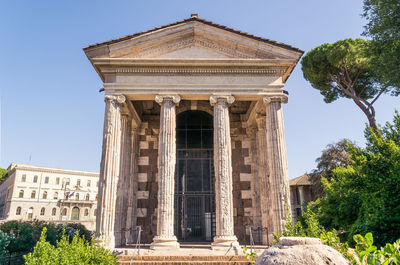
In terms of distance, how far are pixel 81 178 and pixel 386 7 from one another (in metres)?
61.4

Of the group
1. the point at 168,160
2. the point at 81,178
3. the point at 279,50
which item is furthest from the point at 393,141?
the point at 81,178

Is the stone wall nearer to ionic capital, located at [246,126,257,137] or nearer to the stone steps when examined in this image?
ionic capital, located at [246,126,257,137]

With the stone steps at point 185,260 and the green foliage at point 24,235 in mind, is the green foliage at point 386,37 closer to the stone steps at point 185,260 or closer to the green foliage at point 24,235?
the stone steps at point 185,260

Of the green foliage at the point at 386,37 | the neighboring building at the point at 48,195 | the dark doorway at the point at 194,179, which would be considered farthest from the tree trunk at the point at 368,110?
the neighboring building at the point at 48,195

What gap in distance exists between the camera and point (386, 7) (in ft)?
43.8

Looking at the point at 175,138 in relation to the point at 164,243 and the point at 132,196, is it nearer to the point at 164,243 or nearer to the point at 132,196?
the point at 132,196

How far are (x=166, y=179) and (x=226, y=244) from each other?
11.2ft

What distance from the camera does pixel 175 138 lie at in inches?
497

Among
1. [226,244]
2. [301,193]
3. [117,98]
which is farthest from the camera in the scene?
[301,193]

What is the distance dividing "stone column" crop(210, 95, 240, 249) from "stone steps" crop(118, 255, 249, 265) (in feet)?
3.23

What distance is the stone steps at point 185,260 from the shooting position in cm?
885

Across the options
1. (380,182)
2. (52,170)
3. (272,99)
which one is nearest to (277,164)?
(272,99)

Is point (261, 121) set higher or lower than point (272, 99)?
lower

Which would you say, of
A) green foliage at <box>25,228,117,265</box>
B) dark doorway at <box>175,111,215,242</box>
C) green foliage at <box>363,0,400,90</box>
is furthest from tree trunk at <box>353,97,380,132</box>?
green foliage at <box>25,228,117,265</box>
